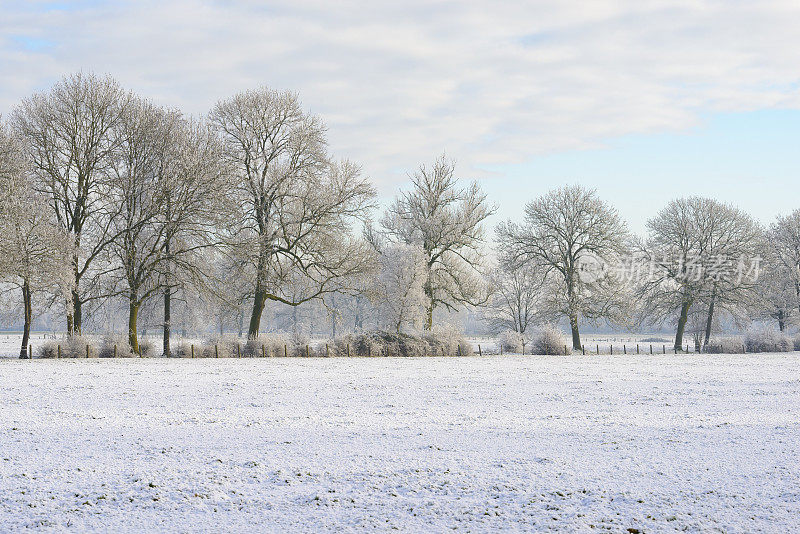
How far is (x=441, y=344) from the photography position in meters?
37.4

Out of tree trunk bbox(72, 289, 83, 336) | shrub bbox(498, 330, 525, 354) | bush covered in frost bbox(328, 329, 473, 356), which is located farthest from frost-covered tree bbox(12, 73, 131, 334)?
shrub bbox(498, 330, 525, 354)

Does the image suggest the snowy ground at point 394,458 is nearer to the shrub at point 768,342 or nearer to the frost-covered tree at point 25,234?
the frost-covered tree at point 25,234

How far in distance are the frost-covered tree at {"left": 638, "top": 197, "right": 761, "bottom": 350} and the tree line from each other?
446cm

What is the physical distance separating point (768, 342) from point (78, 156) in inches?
1682

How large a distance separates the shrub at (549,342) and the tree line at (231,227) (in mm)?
Answer: 4254

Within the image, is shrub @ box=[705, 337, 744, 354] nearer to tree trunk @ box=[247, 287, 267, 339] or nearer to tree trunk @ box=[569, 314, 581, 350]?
tree trunk @ box=[569, 314, 581, 350]

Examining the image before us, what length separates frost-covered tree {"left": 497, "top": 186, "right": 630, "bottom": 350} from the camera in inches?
1735

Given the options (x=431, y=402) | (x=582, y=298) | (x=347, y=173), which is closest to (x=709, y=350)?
(x=582, y=298)

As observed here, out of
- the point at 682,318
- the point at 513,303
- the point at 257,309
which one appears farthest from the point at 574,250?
the point at 257,309

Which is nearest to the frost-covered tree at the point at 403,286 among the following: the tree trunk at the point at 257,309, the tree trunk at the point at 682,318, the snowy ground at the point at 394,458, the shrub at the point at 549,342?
the tree trunk at the point at 257,309

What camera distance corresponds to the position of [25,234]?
29.3m

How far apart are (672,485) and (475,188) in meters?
34.5

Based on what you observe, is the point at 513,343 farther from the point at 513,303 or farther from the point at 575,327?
the point at 513,303

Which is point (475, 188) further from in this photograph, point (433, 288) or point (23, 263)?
point (23, 263)
